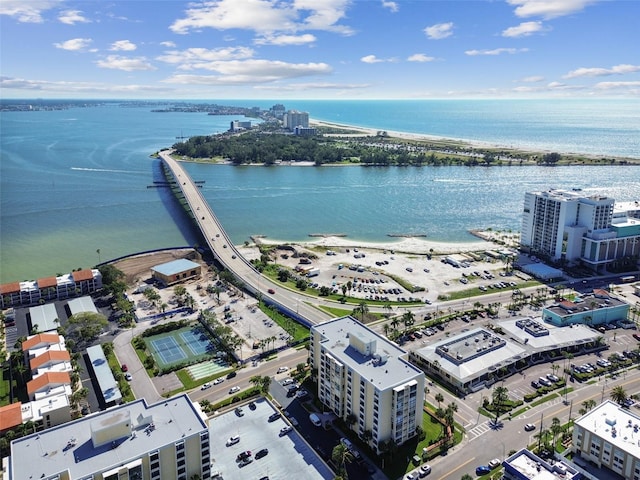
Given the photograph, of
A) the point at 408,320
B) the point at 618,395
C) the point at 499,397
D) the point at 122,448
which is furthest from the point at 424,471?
the point at 408,320

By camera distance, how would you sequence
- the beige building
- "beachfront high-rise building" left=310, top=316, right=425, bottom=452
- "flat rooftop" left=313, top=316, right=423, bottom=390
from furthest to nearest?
the beige building < "flat rooftop" left=313, top=316, right=423, bottom=390 < "beachfront high-rise building" left=310, top=316, right=425, bottom=452

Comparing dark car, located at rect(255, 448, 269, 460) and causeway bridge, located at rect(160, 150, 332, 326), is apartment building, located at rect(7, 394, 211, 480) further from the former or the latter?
causeway bridge, located at rect(160, 150, 332, 326)

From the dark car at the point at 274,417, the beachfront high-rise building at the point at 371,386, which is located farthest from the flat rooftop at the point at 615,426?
the dark car at the point at 274,417

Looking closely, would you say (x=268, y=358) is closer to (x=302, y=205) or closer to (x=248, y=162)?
(x=302, y=205)

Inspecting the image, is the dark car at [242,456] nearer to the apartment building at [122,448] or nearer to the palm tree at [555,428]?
the apartment building at [122,448]

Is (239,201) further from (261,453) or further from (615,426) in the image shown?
(615,426)

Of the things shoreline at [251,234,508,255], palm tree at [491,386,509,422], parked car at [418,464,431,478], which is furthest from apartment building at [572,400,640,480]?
shoreline at [251,234,508,255]
